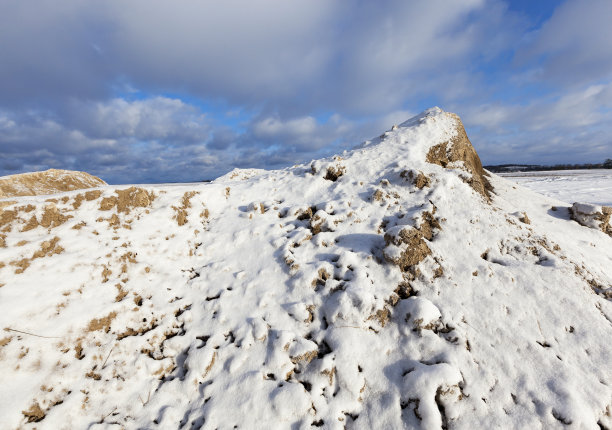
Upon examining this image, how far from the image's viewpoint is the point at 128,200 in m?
6.86

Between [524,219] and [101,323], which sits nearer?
[101,323]

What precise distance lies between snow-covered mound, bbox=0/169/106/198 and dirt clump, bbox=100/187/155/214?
5035 mm

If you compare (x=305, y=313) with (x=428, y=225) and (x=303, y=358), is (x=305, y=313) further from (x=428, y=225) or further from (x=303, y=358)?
(x=428, y=225)

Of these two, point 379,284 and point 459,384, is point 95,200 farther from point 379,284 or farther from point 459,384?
point 459,384

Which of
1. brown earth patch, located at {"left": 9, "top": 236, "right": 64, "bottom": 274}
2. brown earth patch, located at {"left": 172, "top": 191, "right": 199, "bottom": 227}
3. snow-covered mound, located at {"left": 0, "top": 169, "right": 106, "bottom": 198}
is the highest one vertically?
snow-covered mound, located at {"left": 0, "top": 169, "right": 106, "bottom": 198}

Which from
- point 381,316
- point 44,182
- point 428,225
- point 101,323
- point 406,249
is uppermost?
point 44,182

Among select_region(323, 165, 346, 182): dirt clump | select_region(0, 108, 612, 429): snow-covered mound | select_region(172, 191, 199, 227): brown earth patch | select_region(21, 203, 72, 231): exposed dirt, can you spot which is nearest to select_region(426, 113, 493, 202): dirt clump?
select_region(0, 108, 612, 429): snow-covered mound

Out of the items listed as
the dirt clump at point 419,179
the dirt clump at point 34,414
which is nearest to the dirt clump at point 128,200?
the dirt clump at point 34,414

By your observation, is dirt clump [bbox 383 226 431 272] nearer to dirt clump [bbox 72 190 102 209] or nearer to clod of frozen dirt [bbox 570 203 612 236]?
clod of frozen dirt [bbox 570 203 612 236]

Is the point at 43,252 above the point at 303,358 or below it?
above

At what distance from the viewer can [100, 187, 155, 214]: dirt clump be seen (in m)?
6.59

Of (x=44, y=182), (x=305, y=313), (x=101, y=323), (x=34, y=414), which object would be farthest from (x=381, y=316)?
(x=44, y=182)

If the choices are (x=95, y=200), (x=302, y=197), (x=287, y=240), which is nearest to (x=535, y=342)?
(x=287, y=240)

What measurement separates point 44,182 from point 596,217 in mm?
19354
